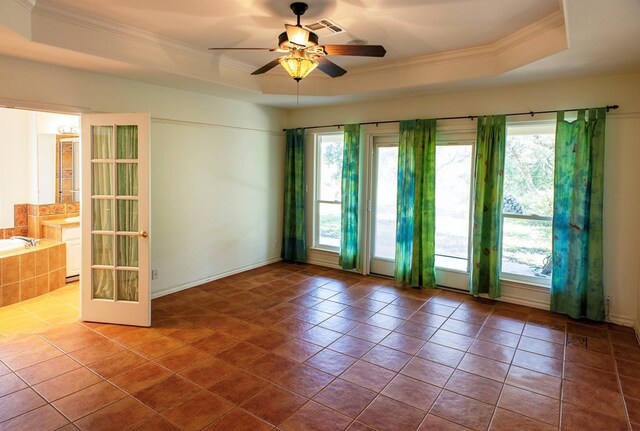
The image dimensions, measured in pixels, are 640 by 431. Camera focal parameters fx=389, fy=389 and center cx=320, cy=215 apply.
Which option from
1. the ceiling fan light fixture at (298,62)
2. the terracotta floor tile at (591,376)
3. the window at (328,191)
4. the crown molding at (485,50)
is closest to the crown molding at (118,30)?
the ceiling fan light fixture at (298,62)

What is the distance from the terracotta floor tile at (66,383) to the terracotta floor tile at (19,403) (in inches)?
1.8

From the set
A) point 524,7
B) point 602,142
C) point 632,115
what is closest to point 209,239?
point 524,7

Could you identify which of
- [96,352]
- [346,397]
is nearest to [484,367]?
[346,397]

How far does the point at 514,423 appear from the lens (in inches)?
98.7

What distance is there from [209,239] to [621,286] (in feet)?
16.3

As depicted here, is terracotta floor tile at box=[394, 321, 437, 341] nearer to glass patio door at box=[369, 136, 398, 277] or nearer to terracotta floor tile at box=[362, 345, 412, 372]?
terracotta floor tile at box=[362, 345, 412, 372]

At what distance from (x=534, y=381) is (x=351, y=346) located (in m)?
1.49

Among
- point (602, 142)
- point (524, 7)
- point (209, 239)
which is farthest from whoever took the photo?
point (209, 239)

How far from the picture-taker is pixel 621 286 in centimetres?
413

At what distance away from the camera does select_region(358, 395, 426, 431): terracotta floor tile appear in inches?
96.7

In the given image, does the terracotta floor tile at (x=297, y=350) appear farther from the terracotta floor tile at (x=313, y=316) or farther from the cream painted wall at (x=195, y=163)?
the cream painted wall at (x=195, y=163)

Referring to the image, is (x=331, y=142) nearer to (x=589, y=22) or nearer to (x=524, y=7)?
(x=524, y=7)

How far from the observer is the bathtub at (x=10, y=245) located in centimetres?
469

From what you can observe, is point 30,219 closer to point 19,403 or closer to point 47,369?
point 47,369
